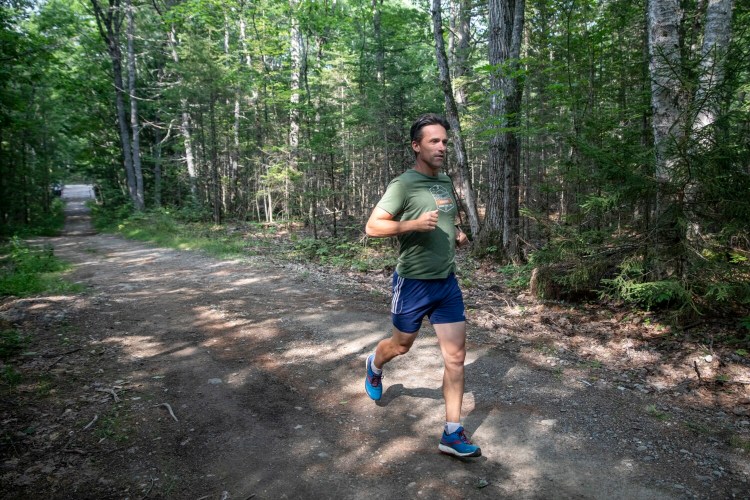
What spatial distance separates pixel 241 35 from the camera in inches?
1030

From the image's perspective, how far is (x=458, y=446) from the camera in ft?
10.2

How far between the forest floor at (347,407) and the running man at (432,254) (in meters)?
0.51

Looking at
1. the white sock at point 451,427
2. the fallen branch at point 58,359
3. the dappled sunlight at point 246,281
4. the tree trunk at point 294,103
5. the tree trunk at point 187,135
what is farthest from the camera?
the tree trunk at point 187,135

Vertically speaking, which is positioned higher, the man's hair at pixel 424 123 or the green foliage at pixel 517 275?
the man's hair at pixel 424 123

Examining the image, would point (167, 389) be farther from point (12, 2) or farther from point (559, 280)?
point (12, 2)

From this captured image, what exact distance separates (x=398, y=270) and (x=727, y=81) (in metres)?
4.47

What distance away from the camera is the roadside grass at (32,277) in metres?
7.61

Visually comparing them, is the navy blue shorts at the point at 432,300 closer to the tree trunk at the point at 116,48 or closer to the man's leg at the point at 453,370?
the man's leg at the point at 453,370

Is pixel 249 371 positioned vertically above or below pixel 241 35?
below

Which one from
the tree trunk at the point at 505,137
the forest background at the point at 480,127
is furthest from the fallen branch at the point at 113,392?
the tree trunk at the point at 505,137

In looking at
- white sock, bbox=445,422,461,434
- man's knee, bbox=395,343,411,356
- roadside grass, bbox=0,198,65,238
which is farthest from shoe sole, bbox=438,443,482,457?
roadside grass, bbox=0,198,65,238

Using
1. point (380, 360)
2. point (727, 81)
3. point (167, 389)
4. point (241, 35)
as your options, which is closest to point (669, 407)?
point (380, 360)

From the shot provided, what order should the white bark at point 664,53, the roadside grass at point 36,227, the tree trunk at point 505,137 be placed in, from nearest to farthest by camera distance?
the white bark at point 664,53, the tree trunk at point 505,137, the roadside grass at point 36,227

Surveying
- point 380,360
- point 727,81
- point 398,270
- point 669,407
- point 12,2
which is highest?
point 12,2
